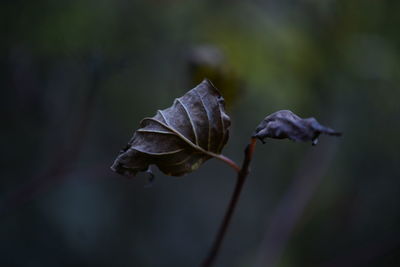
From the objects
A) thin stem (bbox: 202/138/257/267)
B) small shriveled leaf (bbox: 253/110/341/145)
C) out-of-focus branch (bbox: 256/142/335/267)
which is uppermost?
small shriveled leaf (bbox: 253/110/341/145)

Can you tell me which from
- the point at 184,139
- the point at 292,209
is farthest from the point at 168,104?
the point at 184,139

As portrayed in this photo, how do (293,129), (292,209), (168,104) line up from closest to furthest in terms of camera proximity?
(293,129), (292,209), (168,104)

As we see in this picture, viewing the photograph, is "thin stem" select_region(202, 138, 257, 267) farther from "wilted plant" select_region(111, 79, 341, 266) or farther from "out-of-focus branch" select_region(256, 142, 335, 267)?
"out-of-focus branch" select_region(256, 142, 335, 267)

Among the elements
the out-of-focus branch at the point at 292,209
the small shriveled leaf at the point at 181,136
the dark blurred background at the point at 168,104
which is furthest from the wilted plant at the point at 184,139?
the out-of-focus branch at the point at 292,209

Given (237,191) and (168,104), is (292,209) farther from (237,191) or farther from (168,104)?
(237,191)

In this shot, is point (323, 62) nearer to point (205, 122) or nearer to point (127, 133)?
point (127, 133)

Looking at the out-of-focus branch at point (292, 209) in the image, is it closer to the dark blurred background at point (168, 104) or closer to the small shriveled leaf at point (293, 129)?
the dark blurred background at point (168, 104)

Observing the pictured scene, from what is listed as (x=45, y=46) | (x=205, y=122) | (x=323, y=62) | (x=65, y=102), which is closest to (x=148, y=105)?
(x=65, y=102)

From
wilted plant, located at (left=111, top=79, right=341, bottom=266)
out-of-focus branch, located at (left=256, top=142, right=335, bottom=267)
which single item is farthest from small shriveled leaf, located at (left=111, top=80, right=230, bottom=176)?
out-of-focus branch, located at (left=256, top=142, right=335, bottom=267)
